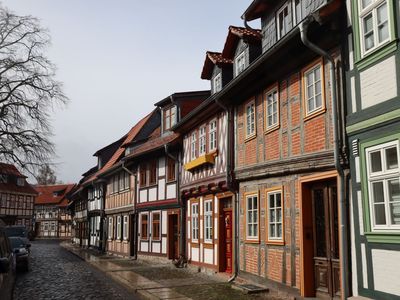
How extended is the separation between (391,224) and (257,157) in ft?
17.6

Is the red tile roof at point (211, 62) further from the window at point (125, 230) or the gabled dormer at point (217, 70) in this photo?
the window at point (125, 230)

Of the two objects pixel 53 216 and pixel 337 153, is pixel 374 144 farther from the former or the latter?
pixel 53 216

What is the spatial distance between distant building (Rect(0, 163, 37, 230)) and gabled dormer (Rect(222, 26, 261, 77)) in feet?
166

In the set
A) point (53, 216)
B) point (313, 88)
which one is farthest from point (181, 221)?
point (53, 216)

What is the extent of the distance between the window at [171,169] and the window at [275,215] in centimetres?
982

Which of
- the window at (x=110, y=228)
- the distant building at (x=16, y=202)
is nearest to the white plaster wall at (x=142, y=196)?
the window at (x=110, y=228)

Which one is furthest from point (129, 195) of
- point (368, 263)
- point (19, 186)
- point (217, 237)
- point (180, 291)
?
point (19, 186)

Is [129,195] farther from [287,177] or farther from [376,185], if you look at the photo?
[376,185]

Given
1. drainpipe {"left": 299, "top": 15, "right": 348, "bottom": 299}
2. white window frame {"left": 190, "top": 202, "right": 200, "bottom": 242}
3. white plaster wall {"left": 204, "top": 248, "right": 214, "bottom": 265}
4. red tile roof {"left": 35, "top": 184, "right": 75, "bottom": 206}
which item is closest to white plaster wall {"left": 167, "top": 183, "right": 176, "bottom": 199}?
white window frame {"left": 190, "top": 202, "right": 200, "bottom": 242}

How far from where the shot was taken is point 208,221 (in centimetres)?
1698

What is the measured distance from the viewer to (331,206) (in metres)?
9.70

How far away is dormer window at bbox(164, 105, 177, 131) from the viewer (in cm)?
2288

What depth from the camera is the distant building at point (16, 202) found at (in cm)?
6141

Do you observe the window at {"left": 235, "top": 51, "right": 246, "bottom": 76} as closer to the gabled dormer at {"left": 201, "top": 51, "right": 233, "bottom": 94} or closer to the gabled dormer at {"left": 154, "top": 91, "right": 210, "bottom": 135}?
the gabled dormer at {"left": 201, "top": 51, "right": 233, "bottom": 94}
